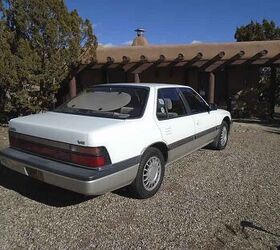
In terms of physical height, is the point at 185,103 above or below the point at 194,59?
below

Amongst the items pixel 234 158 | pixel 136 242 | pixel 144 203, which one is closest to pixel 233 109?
pixel 234 158

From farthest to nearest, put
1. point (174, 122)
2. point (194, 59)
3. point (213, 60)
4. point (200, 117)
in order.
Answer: point (194, 59) < point (213, 60) < point (200, 117) < point (174, 122)

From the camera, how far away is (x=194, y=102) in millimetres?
6062

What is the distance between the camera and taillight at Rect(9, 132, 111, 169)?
3.80m

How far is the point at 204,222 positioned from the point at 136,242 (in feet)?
2.95

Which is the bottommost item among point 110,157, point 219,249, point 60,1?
point 219,249

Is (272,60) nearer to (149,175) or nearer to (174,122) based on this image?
(174,122)

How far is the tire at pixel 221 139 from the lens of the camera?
714cm

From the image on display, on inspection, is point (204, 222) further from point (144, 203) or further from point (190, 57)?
point (190, 57)

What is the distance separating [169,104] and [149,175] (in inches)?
46.1

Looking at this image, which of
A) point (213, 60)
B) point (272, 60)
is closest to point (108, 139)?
point (213, 60)

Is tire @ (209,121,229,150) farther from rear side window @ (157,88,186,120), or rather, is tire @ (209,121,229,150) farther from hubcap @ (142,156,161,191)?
hubcap @ (142,156,161,191)

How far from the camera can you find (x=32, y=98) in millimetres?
10273

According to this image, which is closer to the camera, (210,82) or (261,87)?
(210,82)
